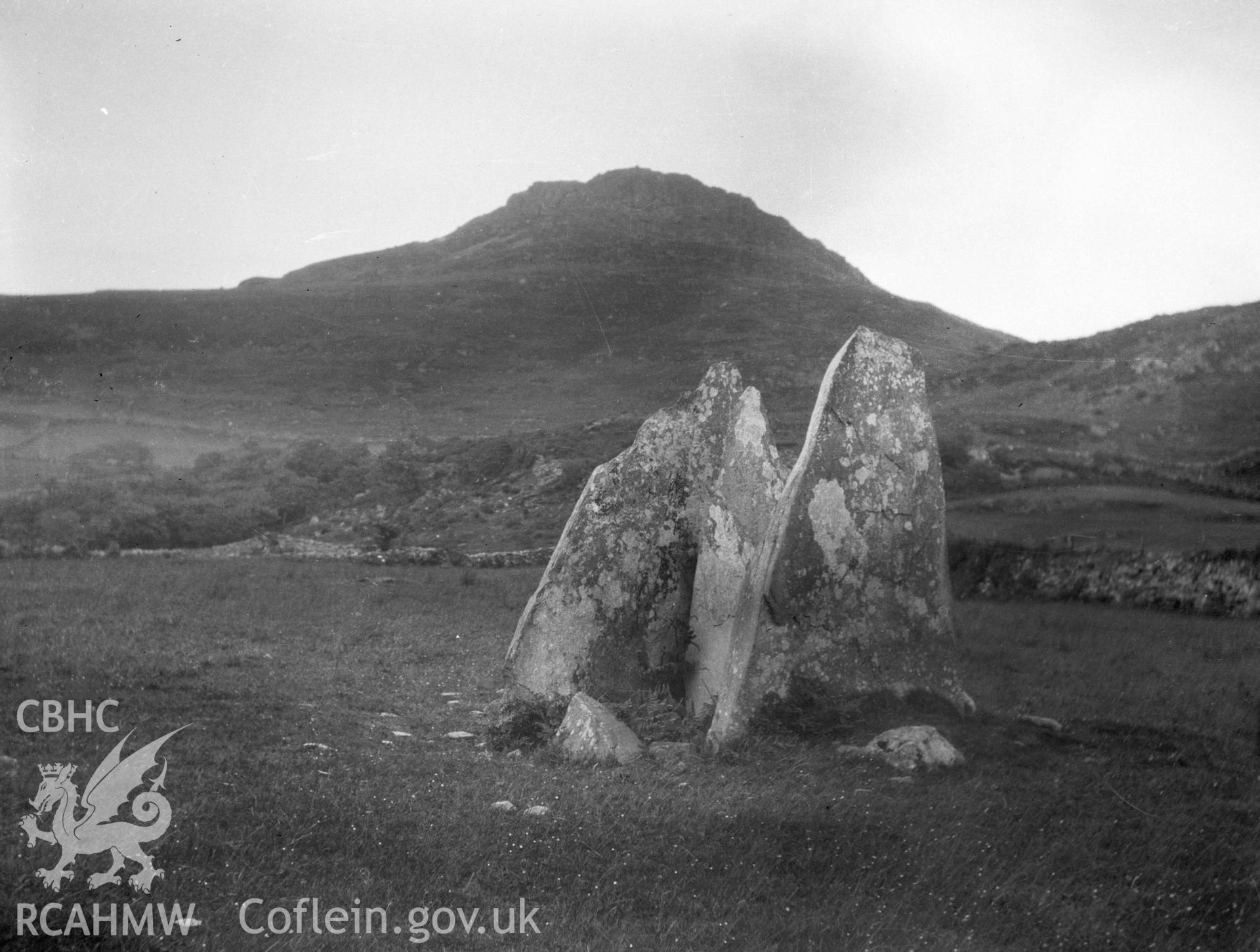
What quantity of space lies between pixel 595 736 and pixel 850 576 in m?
2.40

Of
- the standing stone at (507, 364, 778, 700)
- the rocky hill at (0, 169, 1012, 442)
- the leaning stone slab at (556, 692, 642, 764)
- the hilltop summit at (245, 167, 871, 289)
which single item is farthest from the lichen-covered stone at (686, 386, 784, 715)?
the hilltop summit at (245, 167, 871, 289)

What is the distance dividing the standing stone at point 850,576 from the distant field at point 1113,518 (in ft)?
7.05

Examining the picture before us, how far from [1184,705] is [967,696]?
1512 millimetres

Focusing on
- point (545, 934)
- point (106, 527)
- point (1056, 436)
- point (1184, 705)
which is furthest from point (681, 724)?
point (106, 527)

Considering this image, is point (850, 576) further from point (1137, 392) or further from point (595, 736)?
point (1137, 392)

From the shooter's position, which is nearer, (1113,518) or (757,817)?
(757,817)

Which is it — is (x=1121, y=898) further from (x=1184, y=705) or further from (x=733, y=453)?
(x=733, y=453)

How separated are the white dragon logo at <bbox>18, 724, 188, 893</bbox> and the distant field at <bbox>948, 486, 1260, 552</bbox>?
305 inches

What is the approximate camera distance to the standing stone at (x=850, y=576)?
7.62 m

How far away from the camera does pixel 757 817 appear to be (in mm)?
5477

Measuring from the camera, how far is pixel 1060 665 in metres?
7.71

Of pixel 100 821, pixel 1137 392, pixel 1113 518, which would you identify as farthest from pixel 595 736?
pixel 1137 392

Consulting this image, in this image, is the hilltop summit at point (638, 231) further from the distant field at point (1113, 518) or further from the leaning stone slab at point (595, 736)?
the leaning stone slab at point (595, 736)

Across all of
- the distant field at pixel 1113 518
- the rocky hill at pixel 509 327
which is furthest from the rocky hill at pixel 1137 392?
the rocky hill at pixel 509 327
